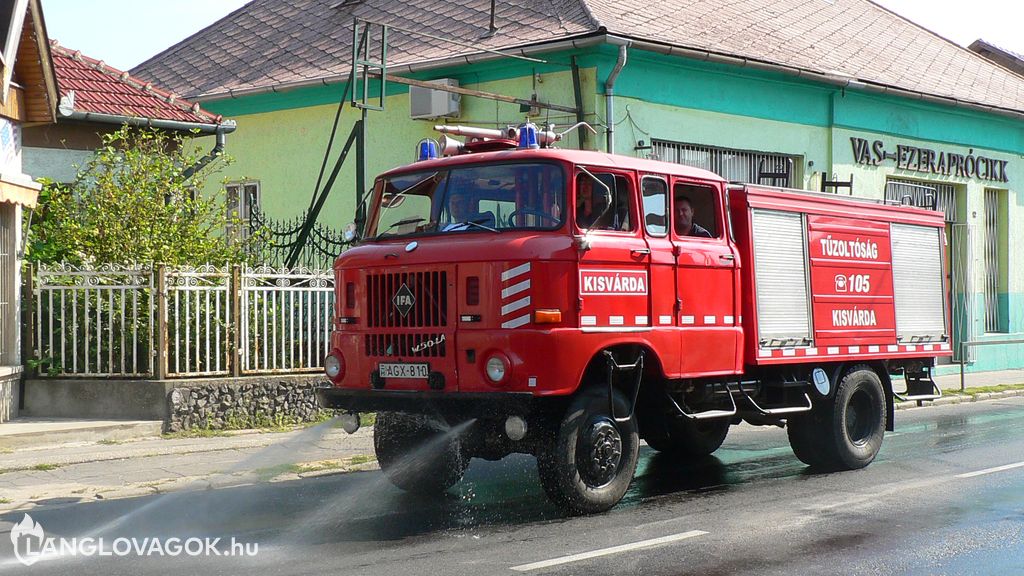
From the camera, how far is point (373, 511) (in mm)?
9141

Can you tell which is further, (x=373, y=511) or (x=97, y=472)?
(x=97, y=472)

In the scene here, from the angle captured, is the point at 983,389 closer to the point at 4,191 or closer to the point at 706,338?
the point at 706,338

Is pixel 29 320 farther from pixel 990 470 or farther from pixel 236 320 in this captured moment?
pixel 990 470

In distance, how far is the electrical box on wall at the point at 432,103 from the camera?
699 inches

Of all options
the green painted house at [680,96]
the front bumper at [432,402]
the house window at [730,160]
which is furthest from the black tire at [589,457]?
the house window at [730,160]

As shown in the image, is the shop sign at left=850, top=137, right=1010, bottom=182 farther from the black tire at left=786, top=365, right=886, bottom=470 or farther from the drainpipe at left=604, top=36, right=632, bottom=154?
the black tire at left=786, top=365, right=886, bottom=470

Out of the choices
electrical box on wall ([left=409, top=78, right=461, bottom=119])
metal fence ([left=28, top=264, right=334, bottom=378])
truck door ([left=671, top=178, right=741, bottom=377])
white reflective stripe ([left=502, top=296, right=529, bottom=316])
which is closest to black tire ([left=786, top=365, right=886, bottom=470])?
truck door ([left=671, top=178, right=741, bottom=377])

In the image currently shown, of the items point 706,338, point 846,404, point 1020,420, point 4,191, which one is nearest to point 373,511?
point 706,338

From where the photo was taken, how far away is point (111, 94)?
17.2 metres

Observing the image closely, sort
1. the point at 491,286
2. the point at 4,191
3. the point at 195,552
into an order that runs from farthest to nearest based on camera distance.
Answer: the point at 4,191, the point at 491,286, the point at 195,552

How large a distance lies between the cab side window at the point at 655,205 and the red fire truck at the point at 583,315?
0.02 metres

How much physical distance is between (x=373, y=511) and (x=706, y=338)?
3085mm

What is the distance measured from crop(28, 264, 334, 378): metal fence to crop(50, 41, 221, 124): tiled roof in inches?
149

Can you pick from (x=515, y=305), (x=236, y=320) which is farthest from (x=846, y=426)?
(x=236, y=320)
